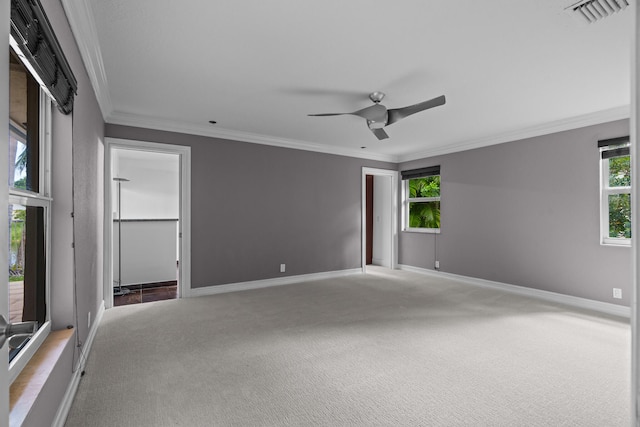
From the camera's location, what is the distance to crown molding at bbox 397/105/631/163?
384cm

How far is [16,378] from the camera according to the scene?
1.44 m

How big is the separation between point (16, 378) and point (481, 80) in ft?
12.6

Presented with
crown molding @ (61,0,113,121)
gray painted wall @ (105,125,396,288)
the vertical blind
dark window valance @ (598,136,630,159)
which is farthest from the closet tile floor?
dark window valance @ (598,136,630,159)

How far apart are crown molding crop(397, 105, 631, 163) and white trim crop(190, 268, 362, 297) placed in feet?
8.92

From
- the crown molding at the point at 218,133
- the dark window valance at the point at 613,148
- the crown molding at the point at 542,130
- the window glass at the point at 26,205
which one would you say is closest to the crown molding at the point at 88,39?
the window glass at the point at 26,205

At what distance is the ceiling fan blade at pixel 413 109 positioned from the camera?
9.55 ft

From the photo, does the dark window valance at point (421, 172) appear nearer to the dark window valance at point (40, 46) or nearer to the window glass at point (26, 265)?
the dark window valance at point (40, 46)

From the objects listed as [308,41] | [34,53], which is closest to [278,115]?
[308,41]

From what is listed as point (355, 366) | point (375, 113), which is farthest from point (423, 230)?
point (355, 366)

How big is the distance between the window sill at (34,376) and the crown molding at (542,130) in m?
5.48

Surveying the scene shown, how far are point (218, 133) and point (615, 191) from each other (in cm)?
514

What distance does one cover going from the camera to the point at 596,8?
1975 mm

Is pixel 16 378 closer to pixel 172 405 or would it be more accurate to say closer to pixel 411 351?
pixel 172 405

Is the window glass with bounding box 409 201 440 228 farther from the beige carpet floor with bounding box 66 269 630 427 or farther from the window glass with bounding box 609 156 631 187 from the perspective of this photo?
the window glass with bounding box 609 156 631 187
